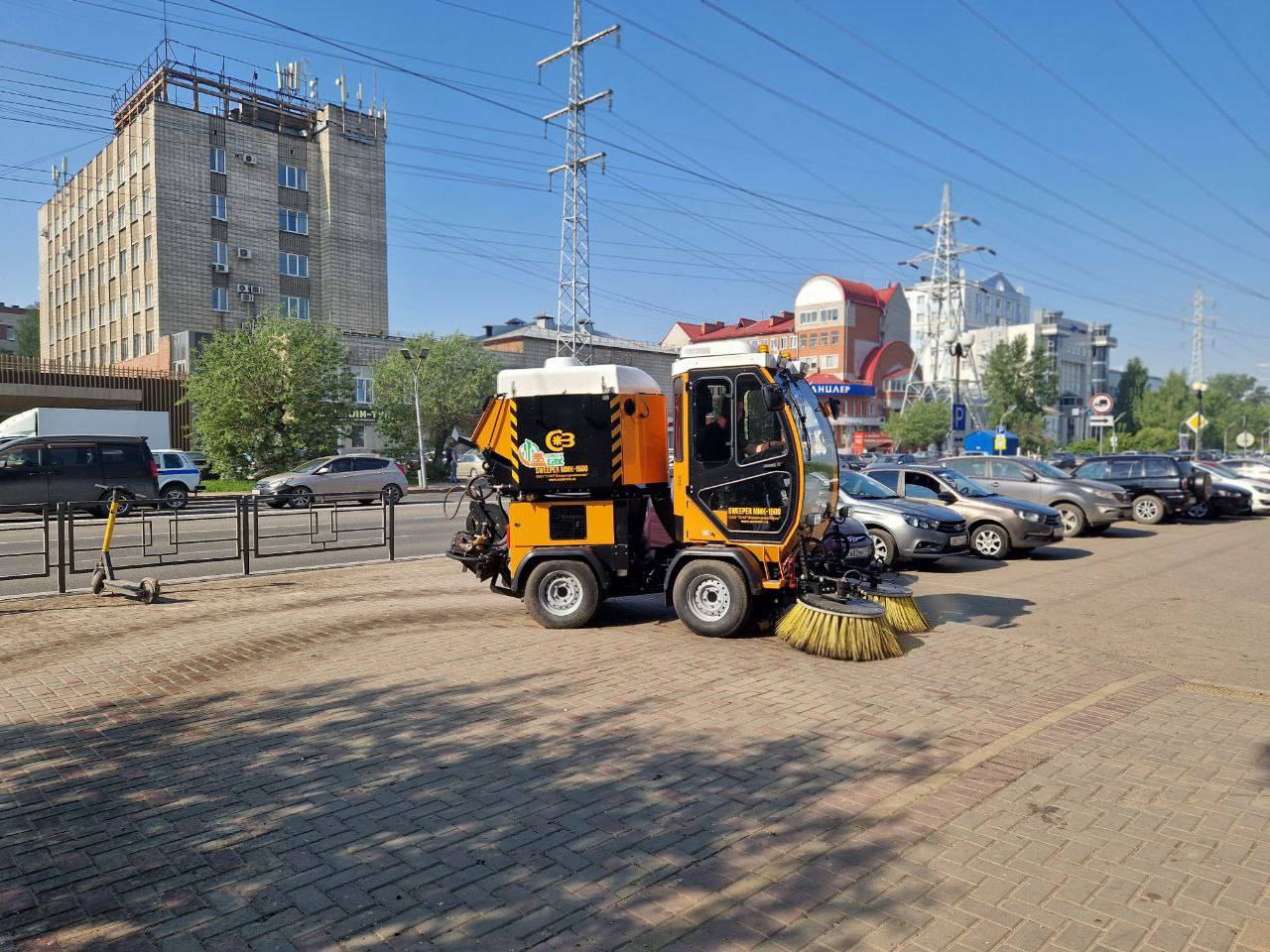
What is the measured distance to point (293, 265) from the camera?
54844mm

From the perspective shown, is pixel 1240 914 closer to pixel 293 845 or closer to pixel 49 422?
Result: pixel 293 845

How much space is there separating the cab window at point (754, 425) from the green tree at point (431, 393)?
118 feet

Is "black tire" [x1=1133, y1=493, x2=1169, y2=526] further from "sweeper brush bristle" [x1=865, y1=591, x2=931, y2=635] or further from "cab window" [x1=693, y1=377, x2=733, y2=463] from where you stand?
"cab window" [x1=693, y1=377, x2=733, y2=463]

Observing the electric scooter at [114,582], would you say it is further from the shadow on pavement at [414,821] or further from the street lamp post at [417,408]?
the street lamp post at [417,408]

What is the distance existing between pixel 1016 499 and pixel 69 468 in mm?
21433

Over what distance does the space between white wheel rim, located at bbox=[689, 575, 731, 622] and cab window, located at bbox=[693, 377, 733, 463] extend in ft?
3.80

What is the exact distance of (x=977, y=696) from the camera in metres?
6.25

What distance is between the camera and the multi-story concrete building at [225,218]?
50.0 meters

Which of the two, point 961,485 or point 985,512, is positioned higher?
point 961,485

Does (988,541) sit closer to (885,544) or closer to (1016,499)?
(1016,499)

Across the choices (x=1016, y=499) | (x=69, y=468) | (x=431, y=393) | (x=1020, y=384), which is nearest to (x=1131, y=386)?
(x=1020, y=384)

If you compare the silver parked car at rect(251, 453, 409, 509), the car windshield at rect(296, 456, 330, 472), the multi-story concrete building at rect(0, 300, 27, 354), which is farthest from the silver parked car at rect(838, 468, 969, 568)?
the multi-story concrete building at rect(0, 300, 27, 354)

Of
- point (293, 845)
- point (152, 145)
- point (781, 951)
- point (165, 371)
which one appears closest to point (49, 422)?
point (165, 371)

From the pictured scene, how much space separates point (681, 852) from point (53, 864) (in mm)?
2777
